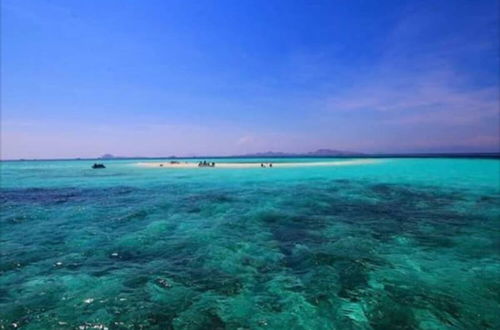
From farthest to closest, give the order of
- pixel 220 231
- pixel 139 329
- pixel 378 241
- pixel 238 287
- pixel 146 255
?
pixel 220 231
pixel 378 241
pixel 146 255
pixel 238 287
pixel 139 329

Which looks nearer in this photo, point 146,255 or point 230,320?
point 230,320

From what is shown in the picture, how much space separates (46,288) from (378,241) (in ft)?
31.4

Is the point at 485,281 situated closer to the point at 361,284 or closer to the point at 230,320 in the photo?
the point at 361,284

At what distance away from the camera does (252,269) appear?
7.98 m

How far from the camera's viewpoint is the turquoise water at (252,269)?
18.6 feet

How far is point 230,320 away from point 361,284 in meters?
3.27

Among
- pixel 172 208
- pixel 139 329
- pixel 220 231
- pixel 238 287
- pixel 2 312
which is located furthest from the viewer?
pixel 172 208

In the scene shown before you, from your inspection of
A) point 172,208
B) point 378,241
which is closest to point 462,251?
point 378,241

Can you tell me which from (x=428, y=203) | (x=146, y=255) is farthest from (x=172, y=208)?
(x=428, y=203)

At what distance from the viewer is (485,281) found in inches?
283

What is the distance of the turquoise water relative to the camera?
5676 mm

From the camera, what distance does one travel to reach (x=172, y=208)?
17.1 m

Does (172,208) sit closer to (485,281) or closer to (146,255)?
(146,255)

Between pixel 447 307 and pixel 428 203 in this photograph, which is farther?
pixel 428 203
